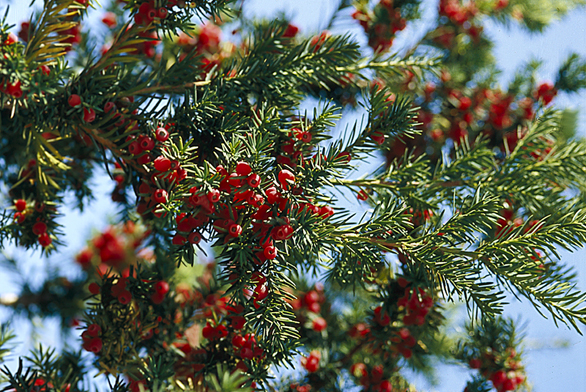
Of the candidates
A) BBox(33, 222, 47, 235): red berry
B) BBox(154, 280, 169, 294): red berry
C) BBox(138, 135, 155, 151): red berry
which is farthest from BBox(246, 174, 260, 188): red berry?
BBox(33, 222, 47, 235): red berry

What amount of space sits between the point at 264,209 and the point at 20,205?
0.62 metres

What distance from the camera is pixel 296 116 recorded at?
0.99 m

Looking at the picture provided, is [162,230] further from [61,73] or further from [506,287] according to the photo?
[506,287]

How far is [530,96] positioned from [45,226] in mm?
1580

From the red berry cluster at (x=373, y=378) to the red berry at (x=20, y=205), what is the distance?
0.90 meters

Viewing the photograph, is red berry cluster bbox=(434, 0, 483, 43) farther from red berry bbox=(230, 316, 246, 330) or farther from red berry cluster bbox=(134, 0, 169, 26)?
red berry bbox=(230, 316, 246, 330)

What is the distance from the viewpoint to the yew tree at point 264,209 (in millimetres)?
784

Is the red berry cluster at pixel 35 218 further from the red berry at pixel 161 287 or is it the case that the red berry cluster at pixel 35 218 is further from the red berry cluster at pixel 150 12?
the red berry cluster at pixel 150 12

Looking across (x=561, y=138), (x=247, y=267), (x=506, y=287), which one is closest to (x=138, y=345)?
(x=247, y=267)

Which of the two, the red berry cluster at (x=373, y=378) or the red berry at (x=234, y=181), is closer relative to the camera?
the red berry at (x=234, y=181)

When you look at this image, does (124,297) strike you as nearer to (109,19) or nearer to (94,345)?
(94,345)

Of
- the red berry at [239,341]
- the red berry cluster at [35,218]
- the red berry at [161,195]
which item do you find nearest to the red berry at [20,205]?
the red berry cluster at [35,218]

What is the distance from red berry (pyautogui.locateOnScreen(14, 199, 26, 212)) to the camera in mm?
1060

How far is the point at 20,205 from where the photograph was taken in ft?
→ 3.49
